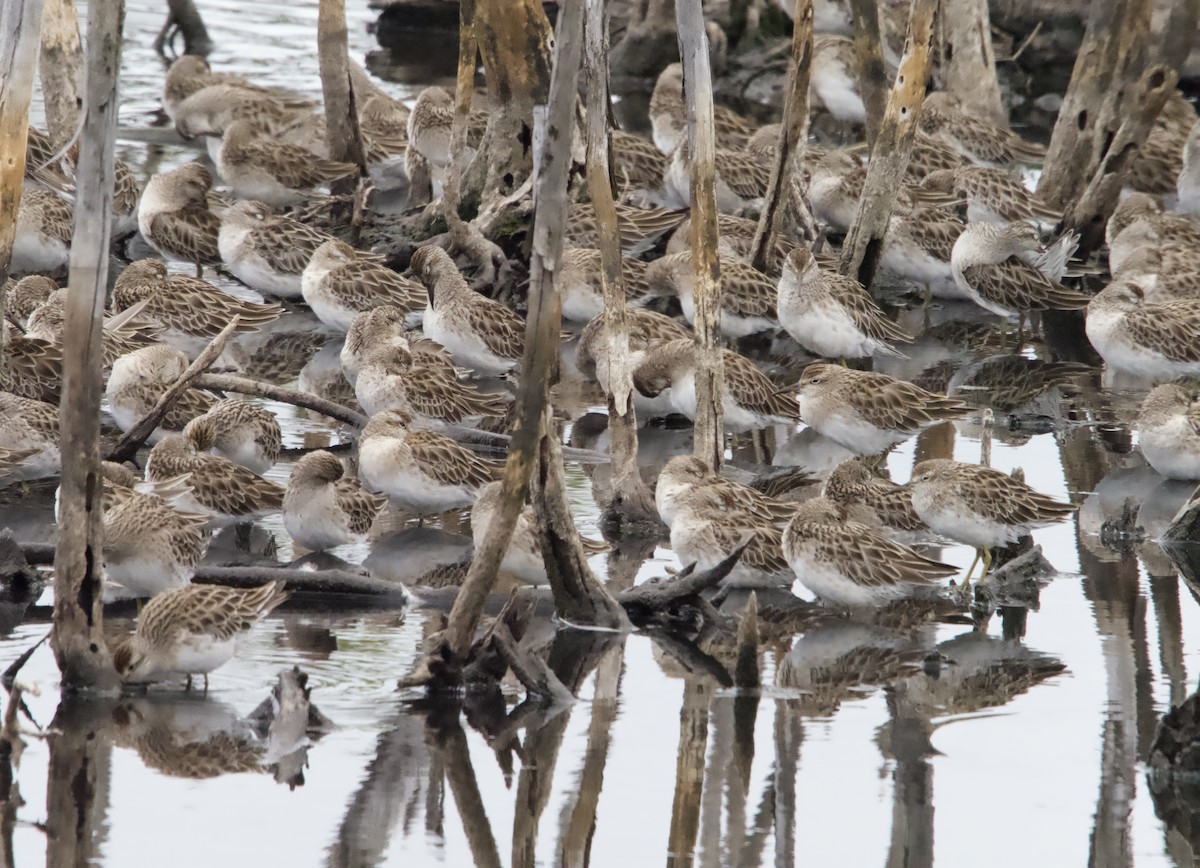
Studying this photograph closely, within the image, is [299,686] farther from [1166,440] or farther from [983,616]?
[1166,440]

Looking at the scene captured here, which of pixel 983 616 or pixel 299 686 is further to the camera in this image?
pixel 983 616

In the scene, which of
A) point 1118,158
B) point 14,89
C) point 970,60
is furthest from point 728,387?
point 970,60

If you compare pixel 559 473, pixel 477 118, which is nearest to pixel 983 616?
pixel 559 473

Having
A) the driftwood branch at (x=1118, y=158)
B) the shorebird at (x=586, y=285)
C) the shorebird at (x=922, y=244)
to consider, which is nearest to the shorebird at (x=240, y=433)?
the shorebird at (x=586, y=285)

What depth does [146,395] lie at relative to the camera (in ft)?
33.7

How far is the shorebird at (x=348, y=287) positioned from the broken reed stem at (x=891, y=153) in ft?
11.0

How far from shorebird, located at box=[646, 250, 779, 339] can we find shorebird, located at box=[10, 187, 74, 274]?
4600 millimetres

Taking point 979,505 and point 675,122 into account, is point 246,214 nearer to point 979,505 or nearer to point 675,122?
point 675,122

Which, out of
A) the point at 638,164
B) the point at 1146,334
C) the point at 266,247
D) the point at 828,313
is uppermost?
the point at 638,164

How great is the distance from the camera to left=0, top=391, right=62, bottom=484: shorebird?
937 cm

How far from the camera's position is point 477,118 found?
15.7m

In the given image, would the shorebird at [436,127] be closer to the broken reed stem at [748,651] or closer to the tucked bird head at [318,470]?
the tucked bird head at [318,470]

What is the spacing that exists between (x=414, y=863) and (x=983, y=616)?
11.7 ft

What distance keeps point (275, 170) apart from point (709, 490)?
8.18 metres
